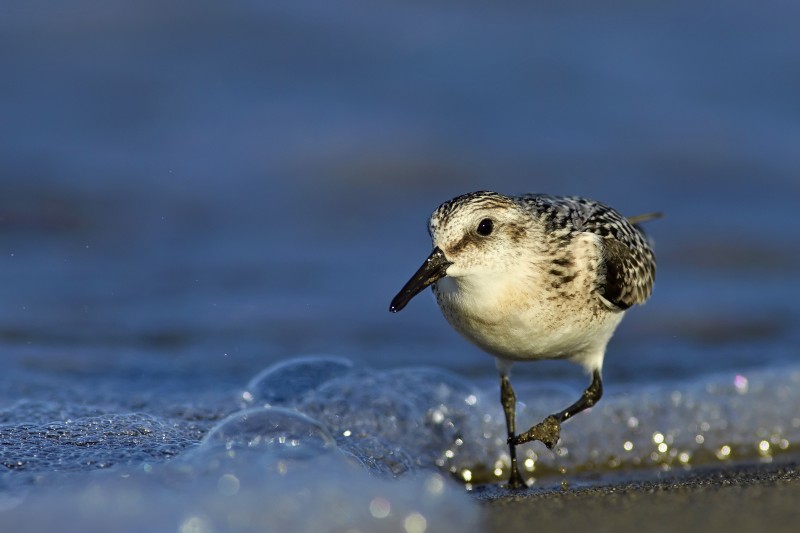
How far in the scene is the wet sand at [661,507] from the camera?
4.41 metres

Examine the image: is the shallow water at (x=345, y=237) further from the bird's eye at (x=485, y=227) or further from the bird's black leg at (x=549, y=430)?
the bird's eye at (x=485, y=227)

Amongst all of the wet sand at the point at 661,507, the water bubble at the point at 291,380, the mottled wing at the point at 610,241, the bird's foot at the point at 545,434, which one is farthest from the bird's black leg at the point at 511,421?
the water bubble at the point at 291,380

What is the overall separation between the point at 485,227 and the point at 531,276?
361 mm

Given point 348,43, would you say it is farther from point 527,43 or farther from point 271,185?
point 271,185

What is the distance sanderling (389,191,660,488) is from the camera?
5367 mm

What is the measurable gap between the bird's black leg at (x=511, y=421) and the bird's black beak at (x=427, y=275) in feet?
4.34

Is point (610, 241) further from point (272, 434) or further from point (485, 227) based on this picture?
point (272, 434)

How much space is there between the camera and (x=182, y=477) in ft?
15.9

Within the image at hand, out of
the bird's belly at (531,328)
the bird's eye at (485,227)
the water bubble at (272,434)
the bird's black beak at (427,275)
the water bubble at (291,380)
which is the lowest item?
the water bubble at (291,380)

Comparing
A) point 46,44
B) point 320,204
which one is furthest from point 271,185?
point 46,44

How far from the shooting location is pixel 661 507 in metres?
4.69

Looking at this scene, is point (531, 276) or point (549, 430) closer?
point (531, 276)

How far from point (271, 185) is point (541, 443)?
252 inches

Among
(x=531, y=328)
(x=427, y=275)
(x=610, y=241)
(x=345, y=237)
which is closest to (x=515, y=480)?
(x=531, y=328)
